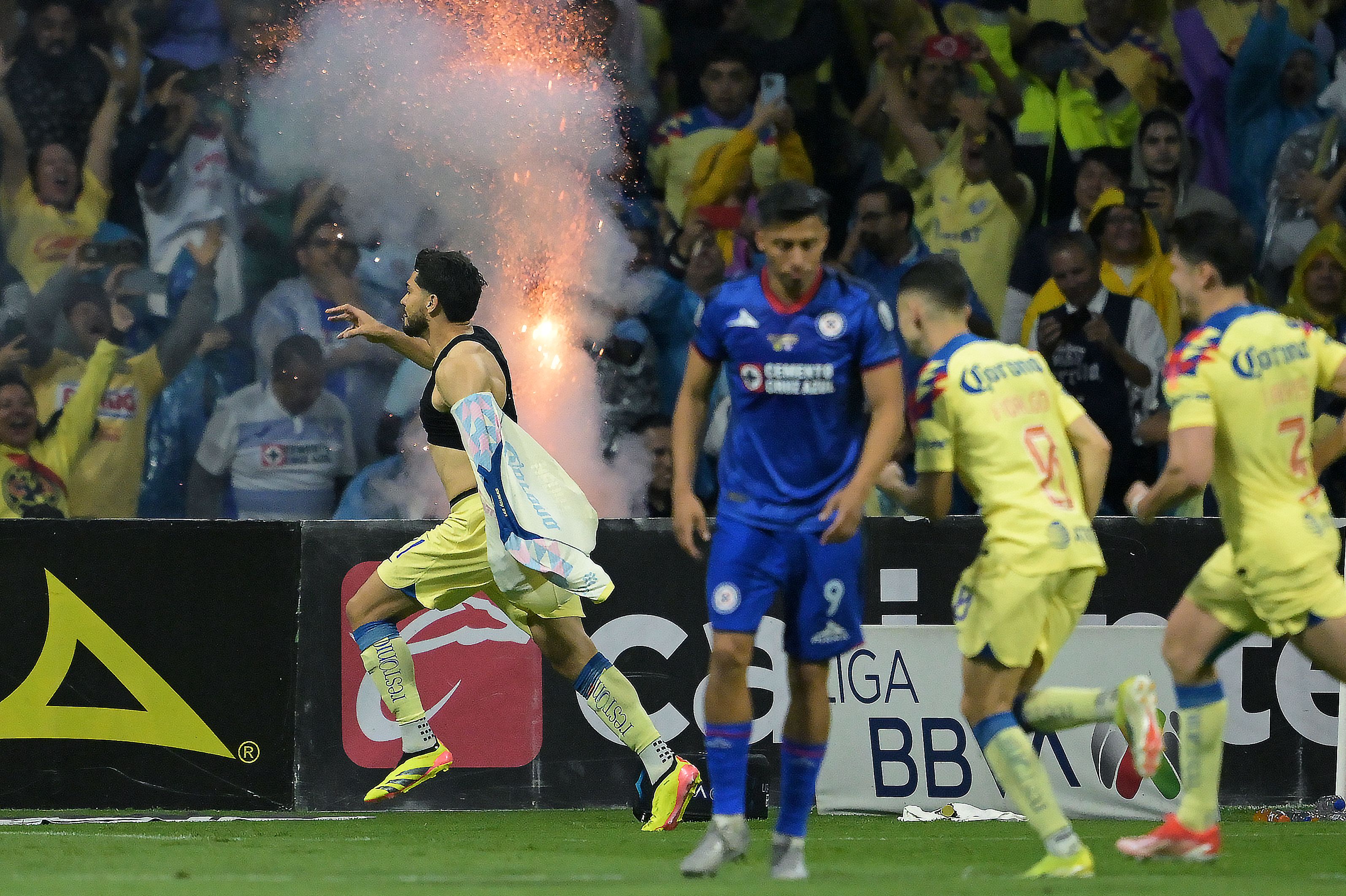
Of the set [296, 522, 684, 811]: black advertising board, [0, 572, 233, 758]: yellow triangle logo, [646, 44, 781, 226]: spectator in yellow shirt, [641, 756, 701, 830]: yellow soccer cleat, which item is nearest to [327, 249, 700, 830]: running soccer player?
[641, 756, 701, 830]: yellow soccer cleat

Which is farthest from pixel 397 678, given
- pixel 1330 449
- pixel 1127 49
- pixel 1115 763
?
pixel 1127 49

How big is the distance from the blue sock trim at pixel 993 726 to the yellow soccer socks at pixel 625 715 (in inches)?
85.3

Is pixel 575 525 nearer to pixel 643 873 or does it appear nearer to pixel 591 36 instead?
pixel 643 873

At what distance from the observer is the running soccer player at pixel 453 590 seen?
23.4 feet

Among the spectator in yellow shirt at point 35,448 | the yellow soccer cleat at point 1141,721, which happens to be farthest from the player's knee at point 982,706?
the spectator in yellow shirt at point 35,448

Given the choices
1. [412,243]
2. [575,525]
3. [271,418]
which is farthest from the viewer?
[412,243]

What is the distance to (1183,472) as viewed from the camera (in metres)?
5.36

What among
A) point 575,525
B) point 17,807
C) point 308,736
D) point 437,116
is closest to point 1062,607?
point 575,525

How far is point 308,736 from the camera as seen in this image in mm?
8367

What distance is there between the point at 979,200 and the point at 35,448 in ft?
19.7

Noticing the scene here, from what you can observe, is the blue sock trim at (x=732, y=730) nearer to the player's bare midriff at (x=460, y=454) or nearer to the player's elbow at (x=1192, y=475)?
the player's elbow at (x=1192, y=475)

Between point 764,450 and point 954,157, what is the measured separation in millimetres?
6159

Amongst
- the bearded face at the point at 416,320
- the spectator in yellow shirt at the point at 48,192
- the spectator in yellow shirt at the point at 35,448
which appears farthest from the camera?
the spectator in yellow shirt at the point at 48,192

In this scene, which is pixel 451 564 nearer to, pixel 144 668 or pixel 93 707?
pixel 144 668
